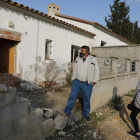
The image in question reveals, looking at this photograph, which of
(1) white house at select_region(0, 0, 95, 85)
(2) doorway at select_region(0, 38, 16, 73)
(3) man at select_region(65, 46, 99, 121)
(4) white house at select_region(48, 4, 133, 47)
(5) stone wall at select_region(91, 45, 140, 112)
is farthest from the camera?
(4) white house at select_region(48, 4, 133, 47)

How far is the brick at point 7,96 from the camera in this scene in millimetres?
2258

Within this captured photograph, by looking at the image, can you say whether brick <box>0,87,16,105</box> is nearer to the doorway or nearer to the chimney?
the doorway

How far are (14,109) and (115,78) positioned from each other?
4494 millimetres

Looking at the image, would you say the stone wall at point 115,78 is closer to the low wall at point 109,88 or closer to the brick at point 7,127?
the low wall at point 109,88

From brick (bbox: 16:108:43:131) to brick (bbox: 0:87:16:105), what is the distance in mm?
385

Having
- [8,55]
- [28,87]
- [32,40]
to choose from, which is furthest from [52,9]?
[28,87]

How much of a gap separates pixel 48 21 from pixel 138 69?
6016 mm

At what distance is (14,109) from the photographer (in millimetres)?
2408

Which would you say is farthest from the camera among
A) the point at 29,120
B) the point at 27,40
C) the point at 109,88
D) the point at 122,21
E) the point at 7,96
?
the point at 122,21

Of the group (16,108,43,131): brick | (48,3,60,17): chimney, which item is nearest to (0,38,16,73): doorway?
(16,108,43,131): brick

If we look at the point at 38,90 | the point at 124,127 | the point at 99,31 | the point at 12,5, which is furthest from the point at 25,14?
the point at 99,31

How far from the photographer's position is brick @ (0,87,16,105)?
226cm

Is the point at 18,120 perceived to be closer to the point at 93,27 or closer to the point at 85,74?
the point at 85,74

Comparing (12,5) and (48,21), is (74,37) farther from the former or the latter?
(12,5)
